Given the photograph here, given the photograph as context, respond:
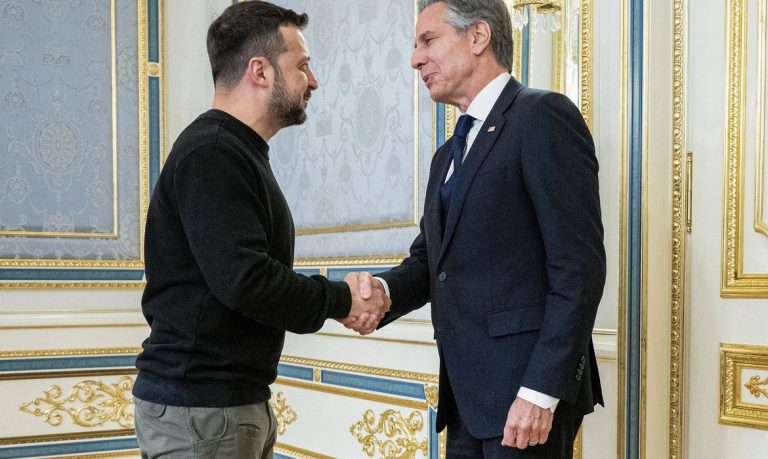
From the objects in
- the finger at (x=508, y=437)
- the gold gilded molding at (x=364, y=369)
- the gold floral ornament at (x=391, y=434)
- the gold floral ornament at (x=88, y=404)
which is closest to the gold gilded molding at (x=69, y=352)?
the gold floral ornament at (x=88, y=404)

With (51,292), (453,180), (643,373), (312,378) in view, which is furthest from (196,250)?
(51,292)

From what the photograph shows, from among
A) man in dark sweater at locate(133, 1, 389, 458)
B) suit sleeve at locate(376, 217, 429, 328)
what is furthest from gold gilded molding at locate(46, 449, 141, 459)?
man in dark sweater at locate(133, 1, 389, 458)

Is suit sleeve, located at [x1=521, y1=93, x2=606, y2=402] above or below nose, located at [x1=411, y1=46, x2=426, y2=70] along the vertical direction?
below

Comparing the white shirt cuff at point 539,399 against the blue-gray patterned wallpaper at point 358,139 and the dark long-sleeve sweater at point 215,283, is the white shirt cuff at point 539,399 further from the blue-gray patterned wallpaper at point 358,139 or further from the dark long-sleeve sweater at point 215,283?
the blue-gray patterned wallpaper at point 358,139

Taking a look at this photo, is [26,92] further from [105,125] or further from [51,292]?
[51,292]

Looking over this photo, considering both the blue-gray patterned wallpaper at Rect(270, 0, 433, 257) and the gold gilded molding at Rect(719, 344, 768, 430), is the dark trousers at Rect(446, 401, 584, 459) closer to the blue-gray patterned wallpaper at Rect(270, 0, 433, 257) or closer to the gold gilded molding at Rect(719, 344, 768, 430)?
the gold gilded molding at Rect(719, 344, 768, 430)

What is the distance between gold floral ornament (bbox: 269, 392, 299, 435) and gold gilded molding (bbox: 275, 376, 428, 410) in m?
0.07

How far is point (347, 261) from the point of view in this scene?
3.77 meters

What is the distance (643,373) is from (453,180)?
944 millimetres

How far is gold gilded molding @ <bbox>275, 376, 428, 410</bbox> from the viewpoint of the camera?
339 cm

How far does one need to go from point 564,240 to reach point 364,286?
27.4 inches

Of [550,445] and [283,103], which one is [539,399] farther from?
[283,103]

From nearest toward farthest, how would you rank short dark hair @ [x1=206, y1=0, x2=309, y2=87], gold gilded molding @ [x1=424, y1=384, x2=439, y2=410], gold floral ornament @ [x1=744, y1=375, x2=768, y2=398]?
short dark hair @ [x1=206, y1=0, x2=309, y2=87]
gold floral ornament @ [x1=744, y1=375, x2=768, y2=398]
gold gilded molding @ [x1=424, y1=384, x2=439, y2=410]

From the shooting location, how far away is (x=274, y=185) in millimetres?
2014
